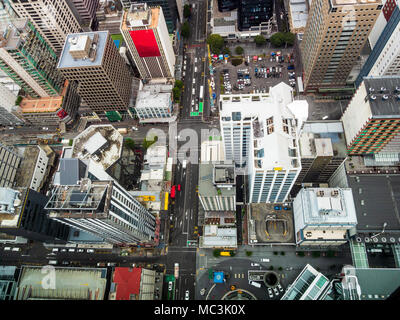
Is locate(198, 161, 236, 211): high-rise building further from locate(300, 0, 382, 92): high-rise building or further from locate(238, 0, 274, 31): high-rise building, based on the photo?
locate(238, 0, 274, 31): high-rise building

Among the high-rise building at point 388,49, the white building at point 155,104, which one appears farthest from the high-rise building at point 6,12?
the high-rise building at point 388,49

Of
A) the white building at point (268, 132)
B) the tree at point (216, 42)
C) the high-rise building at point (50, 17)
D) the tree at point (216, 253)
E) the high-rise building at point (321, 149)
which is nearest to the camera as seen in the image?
the white building at point (268, 132)

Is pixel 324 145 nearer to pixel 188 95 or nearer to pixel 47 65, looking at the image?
pixel 188 95

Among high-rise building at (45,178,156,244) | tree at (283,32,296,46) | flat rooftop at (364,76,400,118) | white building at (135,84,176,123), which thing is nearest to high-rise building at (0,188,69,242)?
high-rise building at (45,178,156,244)

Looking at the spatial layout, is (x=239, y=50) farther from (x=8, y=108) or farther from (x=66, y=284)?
(x=66, y=284)

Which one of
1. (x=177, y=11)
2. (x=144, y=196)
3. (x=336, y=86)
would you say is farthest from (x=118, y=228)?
(x=177, y=11)

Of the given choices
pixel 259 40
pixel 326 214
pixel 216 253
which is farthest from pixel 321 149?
pixel 259 40

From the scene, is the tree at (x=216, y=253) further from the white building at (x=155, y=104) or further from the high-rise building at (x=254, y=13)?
the high-rise building at (x=254, y=13)
